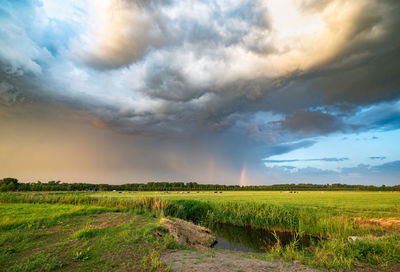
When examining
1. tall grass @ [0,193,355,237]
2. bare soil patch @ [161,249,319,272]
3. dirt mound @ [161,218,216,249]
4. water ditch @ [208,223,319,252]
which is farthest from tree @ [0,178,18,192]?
bare soil patch @ [161,249,319,272]

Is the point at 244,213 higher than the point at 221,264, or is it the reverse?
the point at 221,264

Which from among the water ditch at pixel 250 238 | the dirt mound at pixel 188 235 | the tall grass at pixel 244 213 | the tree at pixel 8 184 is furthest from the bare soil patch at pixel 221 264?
the tree at pixel 8 184

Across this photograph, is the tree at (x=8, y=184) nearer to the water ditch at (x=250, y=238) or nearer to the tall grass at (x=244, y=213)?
the tall grass at (x=244, y=213)

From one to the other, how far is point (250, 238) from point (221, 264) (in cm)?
1141

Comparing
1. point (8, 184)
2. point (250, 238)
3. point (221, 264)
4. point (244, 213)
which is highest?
point (221, 264)

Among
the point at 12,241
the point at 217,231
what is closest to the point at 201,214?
the point at 217,231

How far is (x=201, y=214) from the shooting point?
26.2m

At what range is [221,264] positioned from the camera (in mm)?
8555

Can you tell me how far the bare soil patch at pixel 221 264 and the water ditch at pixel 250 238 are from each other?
598cm

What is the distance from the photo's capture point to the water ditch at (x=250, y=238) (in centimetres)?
1591

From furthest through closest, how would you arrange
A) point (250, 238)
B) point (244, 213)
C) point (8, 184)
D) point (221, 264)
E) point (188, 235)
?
point (8, 184)
point (244, 213)
point (250, 238)
point (188, 235)
point (221, 264)

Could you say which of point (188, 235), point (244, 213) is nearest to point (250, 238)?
point (244, 213)

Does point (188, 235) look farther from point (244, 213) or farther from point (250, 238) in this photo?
point (244, 213)

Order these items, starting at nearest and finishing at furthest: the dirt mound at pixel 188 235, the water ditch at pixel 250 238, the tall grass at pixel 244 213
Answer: the dirt mound at pixel 188 235 < the water ditch at pixel 250 238 < the tall grass at pixel 244 213
